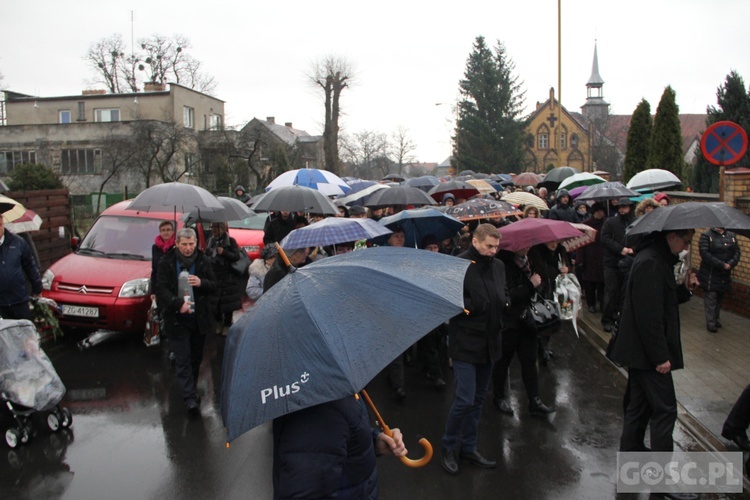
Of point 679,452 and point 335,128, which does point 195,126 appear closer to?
point 335,128

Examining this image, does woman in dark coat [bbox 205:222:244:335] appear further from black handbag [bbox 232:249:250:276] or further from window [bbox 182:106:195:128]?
window [bbox 182:106:195:128]

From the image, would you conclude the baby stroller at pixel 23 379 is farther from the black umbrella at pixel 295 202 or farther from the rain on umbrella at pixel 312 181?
the rain on umbrella at pixel 312 181

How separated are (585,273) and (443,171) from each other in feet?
367

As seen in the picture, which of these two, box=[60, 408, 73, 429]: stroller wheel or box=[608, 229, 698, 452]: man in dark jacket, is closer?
box=[608, 229, 698, 452]: man in dark jacket

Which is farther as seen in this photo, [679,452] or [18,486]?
[679,452]

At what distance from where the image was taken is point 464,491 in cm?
455

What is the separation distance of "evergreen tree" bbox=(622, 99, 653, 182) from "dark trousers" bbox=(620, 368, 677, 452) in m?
16.7

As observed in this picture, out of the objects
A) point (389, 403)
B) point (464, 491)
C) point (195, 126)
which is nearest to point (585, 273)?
point (389, 403)

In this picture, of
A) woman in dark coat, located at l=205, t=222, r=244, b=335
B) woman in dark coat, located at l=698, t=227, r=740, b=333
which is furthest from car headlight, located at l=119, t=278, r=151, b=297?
woman in dark coat, located at l=698, t=227, r=740, b=333

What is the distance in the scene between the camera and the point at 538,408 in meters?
5.93

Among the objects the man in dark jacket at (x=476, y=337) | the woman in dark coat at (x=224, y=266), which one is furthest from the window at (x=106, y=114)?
the man in dark jacket at (x=476, y=337)

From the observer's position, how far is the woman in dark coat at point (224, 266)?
834cm

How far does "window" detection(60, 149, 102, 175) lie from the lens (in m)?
42.6

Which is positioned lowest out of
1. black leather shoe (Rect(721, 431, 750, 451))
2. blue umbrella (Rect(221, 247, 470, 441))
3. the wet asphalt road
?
the wet asphalt road
